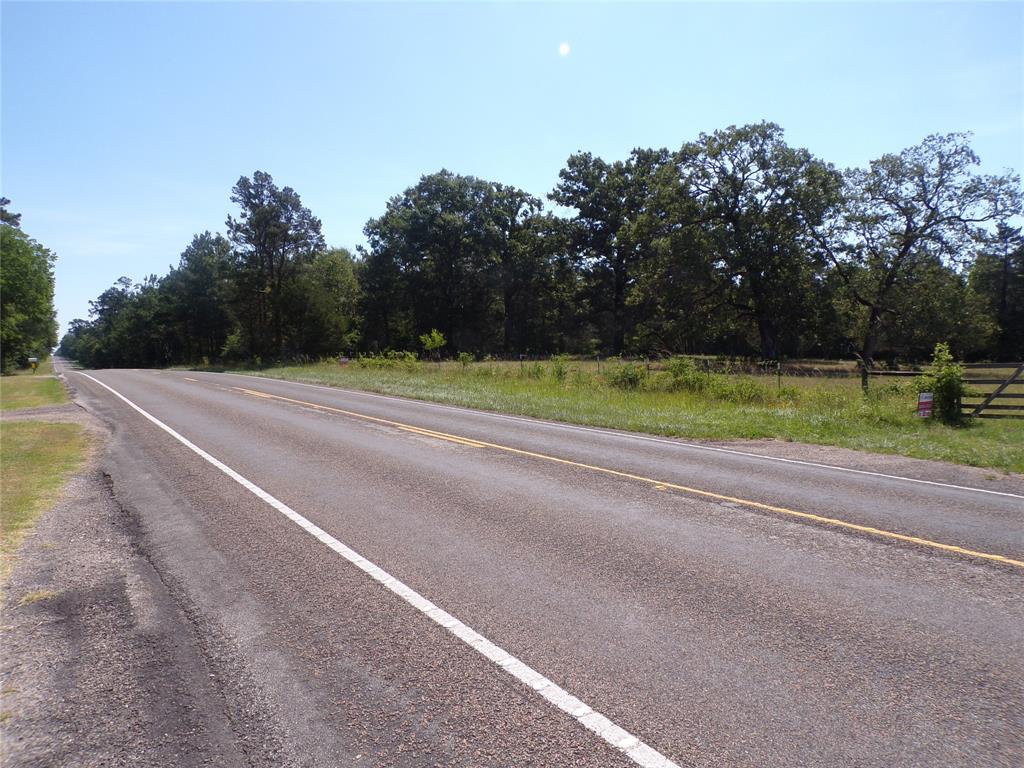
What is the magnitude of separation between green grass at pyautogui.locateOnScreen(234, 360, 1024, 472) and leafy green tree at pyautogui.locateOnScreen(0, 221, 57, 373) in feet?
140

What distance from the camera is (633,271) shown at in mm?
50906

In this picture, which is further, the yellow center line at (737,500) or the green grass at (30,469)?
the green grass at (30,469)

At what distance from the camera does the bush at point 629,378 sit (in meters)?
25.8

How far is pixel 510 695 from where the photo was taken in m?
3.46

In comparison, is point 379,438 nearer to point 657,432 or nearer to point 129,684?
point 657,432

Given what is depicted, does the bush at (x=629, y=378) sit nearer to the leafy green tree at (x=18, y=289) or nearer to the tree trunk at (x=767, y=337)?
the tree trunk at (x=767, y=337)

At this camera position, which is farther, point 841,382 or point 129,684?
point 841,382

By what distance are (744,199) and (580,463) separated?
39.4 meters

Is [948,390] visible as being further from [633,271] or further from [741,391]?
[633,271]

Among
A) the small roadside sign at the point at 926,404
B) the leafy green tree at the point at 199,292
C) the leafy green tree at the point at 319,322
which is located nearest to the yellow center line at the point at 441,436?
the small roadside sign at the point at 926,404

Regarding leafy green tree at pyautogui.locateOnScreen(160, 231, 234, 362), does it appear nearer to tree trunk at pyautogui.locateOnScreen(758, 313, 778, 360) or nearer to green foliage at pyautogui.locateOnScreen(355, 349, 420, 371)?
green foliage at pyautogui.locateOnScreen(355, 349, 420, 371)

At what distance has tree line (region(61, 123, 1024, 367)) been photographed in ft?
138

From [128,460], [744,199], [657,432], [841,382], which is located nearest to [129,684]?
[128,460]

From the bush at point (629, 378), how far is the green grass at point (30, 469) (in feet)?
Result: 60.7
